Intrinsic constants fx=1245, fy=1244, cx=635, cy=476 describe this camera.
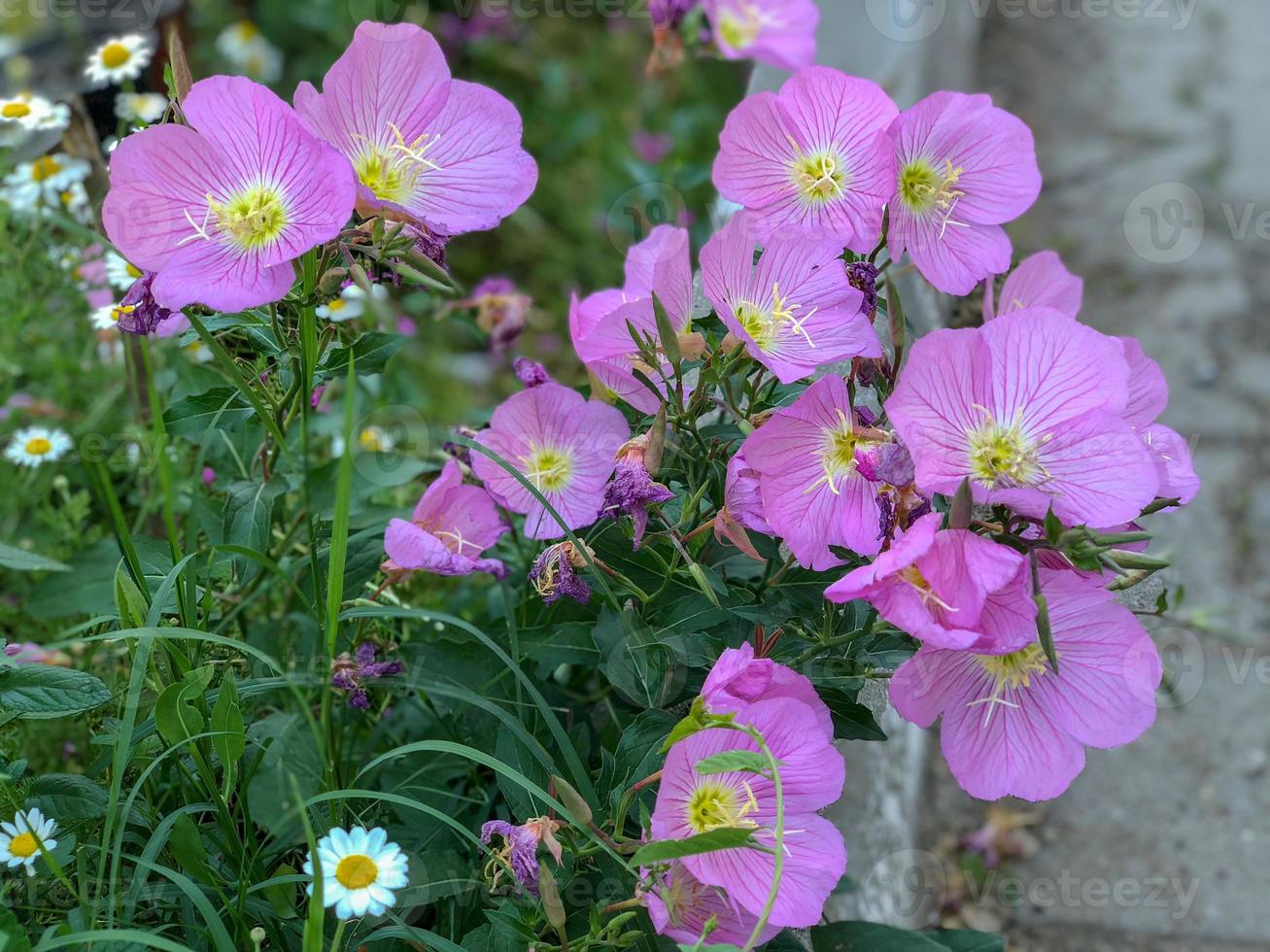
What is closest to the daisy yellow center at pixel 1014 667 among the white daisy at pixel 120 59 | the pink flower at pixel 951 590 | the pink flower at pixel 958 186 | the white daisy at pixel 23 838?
the pink flower at pixel 951 590

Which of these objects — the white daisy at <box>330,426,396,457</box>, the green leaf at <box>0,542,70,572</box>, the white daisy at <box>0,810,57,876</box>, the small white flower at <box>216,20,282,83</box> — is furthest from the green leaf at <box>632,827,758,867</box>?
the small white flower at <box>216,20,282,83</box>

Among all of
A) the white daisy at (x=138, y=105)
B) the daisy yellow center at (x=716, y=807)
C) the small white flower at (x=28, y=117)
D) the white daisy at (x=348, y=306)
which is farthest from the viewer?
the white daisy at (x=138, y=105)

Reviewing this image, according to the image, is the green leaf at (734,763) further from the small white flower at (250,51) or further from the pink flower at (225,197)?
the small white flower at (250,51)

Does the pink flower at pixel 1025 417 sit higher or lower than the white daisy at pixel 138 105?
lower

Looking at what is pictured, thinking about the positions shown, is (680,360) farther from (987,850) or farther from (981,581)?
(987,850)

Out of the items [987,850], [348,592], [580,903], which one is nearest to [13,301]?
[348,592]

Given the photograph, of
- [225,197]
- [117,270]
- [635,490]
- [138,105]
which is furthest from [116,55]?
[635,490]

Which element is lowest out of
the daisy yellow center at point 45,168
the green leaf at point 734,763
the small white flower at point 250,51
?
the green leaf at point 734,763
